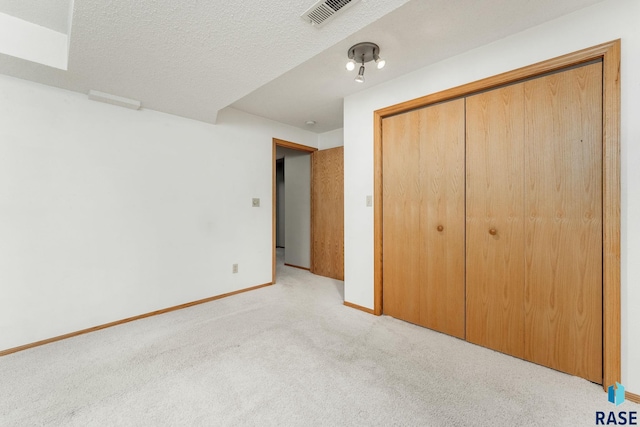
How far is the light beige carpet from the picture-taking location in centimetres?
136

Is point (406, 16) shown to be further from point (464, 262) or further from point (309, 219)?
point (309, 219)

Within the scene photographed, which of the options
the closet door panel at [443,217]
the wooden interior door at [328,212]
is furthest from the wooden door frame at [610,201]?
the wooden interior door at [328,212]

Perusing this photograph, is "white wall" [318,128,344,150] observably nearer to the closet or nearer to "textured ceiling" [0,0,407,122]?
the closet

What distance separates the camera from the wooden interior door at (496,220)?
1.86 meters

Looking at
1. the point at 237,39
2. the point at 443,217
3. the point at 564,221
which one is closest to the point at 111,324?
the point at 237,39

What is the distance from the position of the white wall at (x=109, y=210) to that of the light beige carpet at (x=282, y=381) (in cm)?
37

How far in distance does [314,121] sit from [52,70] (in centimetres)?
260

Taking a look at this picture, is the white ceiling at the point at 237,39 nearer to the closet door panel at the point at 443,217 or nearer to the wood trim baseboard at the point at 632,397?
the closet door panel at the point at 443,217

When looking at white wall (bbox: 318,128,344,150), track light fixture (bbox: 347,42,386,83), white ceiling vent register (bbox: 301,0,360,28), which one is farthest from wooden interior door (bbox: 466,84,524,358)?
white wall (bbox: 318,128,344,150)

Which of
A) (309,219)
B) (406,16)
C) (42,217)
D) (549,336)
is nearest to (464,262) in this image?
(549,336)

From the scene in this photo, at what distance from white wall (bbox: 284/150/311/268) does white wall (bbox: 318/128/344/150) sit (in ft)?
1.14

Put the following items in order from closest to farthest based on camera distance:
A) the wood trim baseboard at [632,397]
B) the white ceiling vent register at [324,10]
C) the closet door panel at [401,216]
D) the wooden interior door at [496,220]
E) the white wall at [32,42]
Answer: the white ceiling vent register at [324,10]
the wood trim baseboard at [632,397]
the white wall at [32,42]
the wooden interior door at [496,220]
the closet door panel at [401,216]

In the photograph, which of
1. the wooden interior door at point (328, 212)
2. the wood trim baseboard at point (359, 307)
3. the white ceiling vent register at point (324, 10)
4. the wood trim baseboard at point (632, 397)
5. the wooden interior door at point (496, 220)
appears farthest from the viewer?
the wooden interior door at point (328, 212)

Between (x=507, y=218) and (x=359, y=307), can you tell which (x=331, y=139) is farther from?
(x=507, y=218)
